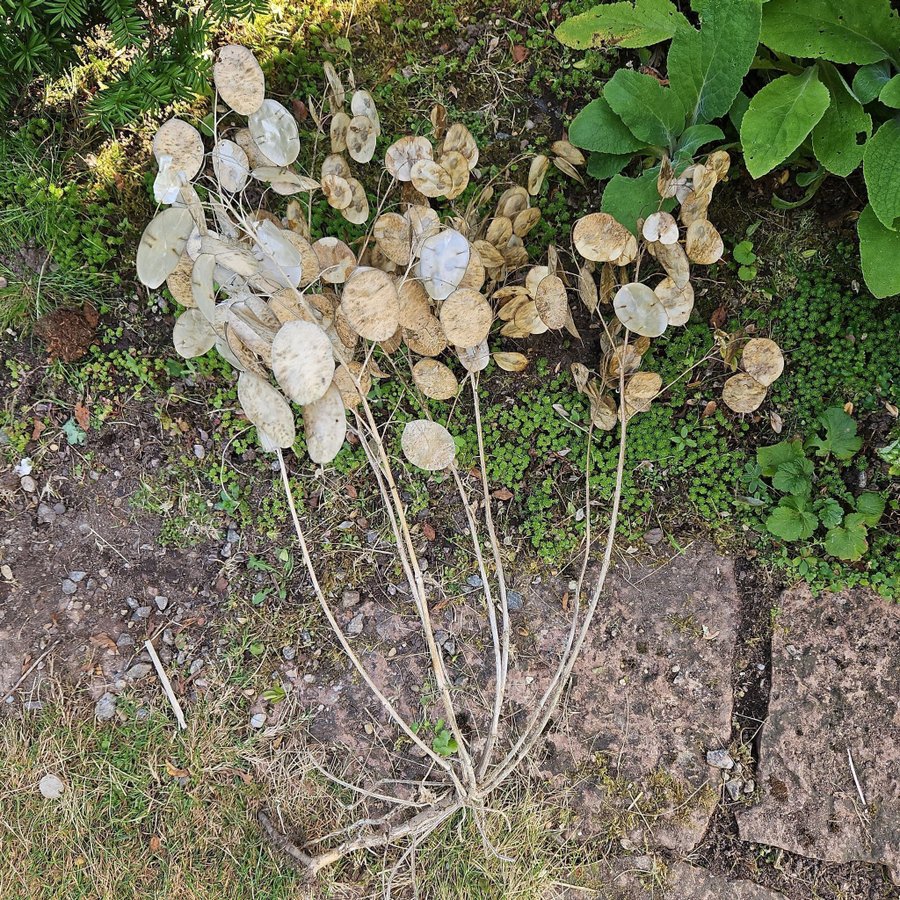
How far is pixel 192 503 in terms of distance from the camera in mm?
2559

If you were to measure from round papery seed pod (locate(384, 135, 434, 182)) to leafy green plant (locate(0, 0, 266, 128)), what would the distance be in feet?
1.73

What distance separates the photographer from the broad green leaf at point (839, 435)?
231 cm

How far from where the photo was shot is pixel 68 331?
97.2 inches

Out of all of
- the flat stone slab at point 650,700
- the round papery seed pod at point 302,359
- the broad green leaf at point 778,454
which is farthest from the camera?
the flat stone slab at point 650,700

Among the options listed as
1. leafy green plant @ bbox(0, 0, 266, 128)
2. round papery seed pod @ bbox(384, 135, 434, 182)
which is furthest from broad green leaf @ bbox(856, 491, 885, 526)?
leafy green plant @ bbox(0, 0, 266, 128)

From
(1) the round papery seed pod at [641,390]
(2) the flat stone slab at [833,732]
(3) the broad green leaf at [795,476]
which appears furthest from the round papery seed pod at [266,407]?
(2) the flat stone slab at [833,732]

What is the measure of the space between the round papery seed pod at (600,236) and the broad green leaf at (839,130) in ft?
2.03

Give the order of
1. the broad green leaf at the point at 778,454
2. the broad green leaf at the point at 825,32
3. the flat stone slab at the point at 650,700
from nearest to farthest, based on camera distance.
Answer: the broad green leaf at the point at 825,32
the broad green leaf at the point at 778,454
the flat stone slab at the point at 650,700

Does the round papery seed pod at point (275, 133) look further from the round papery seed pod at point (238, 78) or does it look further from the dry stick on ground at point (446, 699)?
the dry stick on ground at point (446, 699)

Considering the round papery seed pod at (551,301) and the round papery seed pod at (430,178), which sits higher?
the round papery seed pod at (430,178)

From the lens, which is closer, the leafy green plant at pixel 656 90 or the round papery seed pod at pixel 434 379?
the leafy green plant at pixel 656 90

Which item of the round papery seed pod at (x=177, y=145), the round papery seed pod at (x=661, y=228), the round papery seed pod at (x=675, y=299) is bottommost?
Answer: the round papery seed pod at (x=675, y=299)

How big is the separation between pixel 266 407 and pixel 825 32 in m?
1.91

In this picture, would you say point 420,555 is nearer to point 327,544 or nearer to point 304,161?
point 327,544
